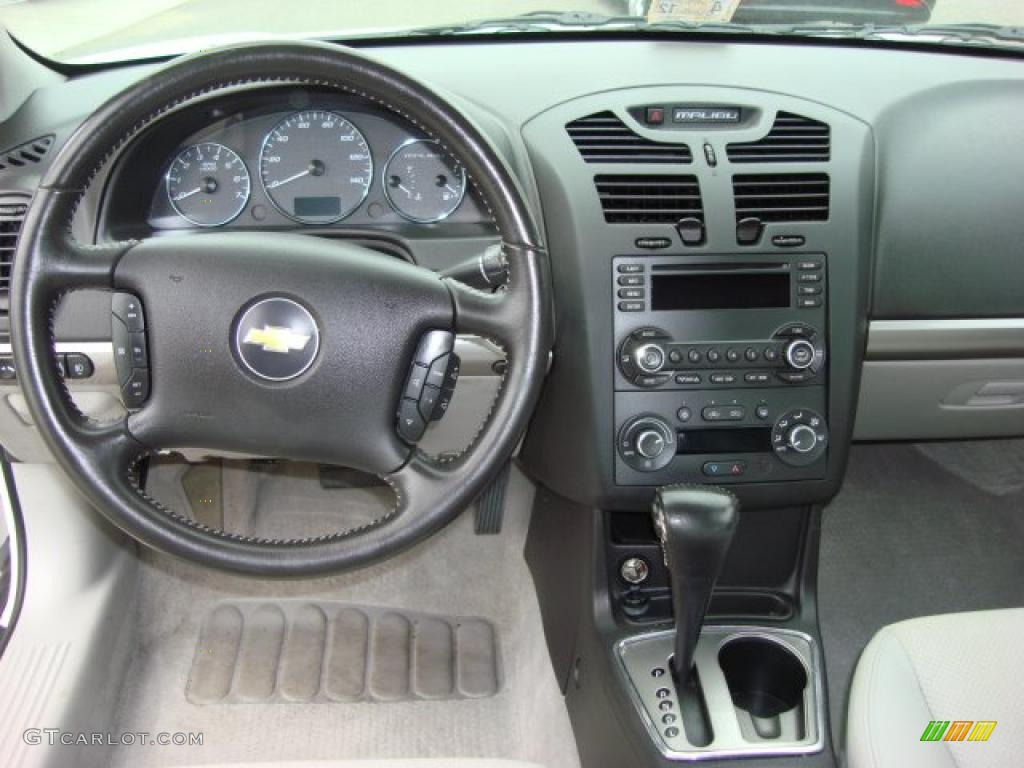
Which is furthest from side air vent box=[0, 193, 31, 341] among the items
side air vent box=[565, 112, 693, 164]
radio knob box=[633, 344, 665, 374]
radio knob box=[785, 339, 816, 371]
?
radio knob box=[785, 339, 816, 371]

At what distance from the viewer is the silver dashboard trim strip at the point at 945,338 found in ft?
5.31

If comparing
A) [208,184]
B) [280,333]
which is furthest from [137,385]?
[208,184]

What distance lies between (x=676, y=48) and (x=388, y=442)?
96 cm

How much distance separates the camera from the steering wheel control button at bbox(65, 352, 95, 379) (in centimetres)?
148

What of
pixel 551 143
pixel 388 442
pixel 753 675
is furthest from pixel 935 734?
pixel 551 143

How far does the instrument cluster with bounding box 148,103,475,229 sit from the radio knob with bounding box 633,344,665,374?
1.14ft

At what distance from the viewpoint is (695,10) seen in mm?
1590

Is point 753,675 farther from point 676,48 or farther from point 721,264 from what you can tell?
point 676,48

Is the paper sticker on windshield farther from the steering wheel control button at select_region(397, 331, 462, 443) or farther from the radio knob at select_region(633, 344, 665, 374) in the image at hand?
the steering wheel control button at select_region(397, 331, 462, 443)

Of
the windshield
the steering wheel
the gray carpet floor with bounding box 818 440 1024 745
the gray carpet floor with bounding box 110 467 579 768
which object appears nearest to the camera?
the steering wheel

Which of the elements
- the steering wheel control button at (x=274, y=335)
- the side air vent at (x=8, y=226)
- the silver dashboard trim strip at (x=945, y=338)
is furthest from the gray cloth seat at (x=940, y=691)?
the side air vent at (x=8, y=226)

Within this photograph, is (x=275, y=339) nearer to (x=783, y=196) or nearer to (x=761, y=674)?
(x=783, y=196)

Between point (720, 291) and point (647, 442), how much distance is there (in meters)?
0.25

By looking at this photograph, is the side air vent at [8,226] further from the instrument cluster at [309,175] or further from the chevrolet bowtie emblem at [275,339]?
the chevrolet bowtie emblem at [275,339]
